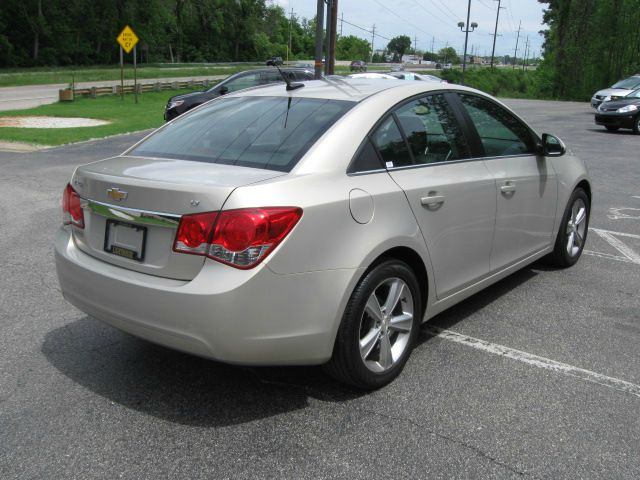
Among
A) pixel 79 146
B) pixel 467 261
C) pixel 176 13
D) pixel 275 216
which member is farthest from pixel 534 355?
pixel 176 13

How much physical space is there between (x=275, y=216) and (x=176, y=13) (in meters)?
88.6

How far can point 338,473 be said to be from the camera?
2.73 meters

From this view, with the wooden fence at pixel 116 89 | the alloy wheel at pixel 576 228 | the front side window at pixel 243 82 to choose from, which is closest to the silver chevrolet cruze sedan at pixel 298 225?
the alloy wheel at pixel 576 228

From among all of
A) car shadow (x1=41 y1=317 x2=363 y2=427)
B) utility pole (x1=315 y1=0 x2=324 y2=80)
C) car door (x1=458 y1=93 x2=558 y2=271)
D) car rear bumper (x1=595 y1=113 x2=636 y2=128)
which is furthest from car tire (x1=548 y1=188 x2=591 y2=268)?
car rear bumper (x1=595 y1=113 x2=636 y2=128)

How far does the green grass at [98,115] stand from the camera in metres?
15.8

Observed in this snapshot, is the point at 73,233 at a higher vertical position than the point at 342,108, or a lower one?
lower

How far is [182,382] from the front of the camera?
353 cm

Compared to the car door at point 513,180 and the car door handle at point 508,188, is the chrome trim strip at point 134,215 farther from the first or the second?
the car door handle at point 508,188

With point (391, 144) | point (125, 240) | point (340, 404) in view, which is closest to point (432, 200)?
point (391, 144)

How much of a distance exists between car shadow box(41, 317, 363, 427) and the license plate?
77 centimetres

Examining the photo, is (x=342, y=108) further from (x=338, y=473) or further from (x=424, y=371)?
(x=338, y=473)

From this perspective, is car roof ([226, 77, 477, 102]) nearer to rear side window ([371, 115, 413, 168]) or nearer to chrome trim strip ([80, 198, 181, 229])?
rear side window ([371, 115, 413, 168])

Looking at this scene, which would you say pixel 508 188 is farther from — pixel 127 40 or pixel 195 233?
pixel 127 40

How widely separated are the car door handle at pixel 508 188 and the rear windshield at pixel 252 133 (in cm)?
139
